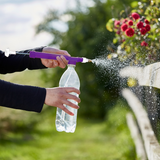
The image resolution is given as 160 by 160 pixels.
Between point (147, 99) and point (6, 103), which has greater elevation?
point (147, 99)

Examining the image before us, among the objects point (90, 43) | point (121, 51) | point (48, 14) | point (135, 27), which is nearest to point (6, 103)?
point (135, 27)

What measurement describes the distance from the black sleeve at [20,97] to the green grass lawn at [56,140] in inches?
131

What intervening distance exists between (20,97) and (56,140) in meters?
6.44

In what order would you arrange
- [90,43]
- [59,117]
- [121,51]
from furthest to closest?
[90,43], [121,51], [59,117]

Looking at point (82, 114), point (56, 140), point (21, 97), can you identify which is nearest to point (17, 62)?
point (21, 97)

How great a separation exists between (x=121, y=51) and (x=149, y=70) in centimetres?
152

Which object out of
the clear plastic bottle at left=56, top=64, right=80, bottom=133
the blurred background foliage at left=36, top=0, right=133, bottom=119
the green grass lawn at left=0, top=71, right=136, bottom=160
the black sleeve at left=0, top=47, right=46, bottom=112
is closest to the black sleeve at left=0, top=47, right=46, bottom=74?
the clear plastic bottle at left=56, top=64, right=80, bottom=133

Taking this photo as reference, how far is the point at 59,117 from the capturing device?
101 inches

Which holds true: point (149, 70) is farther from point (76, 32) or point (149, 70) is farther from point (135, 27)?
point (76, 32)

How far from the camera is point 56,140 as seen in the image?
25.6 feet

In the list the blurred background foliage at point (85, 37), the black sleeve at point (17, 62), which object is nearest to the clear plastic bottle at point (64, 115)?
the black sleeve at point (17, 62)

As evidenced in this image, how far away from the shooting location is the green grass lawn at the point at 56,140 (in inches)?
230

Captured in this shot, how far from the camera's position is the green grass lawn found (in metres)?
5.85

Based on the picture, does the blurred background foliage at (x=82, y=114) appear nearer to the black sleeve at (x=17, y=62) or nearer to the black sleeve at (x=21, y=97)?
the black sleeve at (x=17, y=62)
